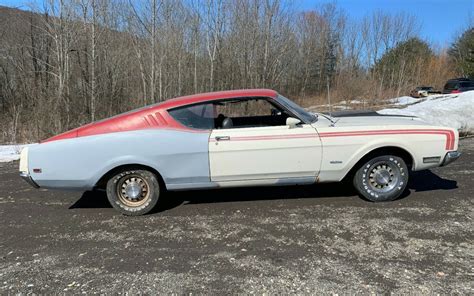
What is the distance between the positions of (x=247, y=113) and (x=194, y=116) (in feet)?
3.58

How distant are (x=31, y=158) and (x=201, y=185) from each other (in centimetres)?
218

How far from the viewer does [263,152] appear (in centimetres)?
419

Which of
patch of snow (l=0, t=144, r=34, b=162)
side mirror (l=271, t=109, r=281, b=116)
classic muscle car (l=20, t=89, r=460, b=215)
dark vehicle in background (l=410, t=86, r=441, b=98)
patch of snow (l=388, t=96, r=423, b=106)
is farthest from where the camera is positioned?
dark vehicle in background (l=410, t=86, r=441, b=98)

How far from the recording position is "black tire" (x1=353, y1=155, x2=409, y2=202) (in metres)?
4.38

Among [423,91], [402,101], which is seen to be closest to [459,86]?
[423,91]

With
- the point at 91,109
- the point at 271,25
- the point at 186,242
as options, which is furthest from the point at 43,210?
the point at 271,25

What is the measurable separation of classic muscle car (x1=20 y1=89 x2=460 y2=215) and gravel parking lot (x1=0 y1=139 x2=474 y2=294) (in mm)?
395

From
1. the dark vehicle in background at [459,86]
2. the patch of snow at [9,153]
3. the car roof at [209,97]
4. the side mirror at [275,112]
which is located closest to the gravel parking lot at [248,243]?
the side mirror at [275,112]

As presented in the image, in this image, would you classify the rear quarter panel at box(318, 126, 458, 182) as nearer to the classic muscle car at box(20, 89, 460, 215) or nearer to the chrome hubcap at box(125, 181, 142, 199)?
the classic muscle car at box(20, 89, 460, 215)

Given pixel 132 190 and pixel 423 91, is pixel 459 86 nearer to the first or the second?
pixel 423 91

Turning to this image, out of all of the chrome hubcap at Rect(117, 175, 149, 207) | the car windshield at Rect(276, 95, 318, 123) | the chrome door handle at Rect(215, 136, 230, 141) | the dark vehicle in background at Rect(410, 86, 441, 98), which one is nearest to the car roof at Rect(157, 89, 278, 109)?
the car windshield at Rect(276, 95, 318, 123)

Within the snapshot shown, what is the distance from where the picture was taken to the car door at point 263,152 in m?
4.17

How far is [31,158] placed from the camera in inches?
164

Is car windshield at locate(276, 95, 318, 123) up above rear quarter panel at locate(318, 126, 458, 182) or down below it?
above
